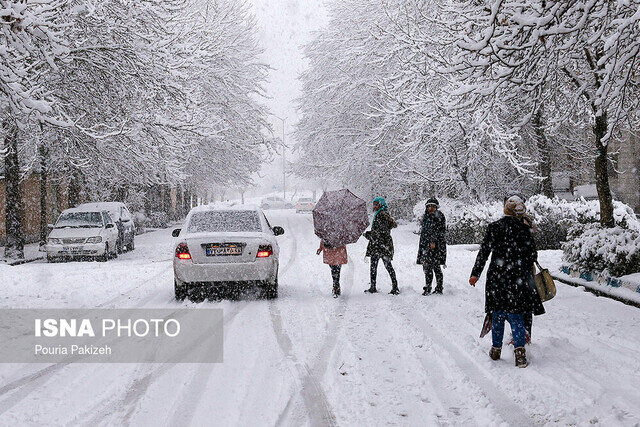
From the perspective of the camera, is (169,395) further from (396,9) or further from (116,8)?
(396,9)

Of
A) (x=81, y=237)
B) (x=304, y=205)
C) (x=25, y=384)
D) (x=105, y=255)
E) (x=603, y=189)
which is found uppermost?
(x=603, y=189)

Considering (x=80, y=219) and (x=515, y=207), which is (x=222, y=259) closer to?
(x=515, y=207)

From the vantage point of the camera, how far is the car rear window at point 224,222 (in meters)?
10.1

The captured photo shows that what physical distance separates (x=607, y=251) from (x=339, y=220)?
4.74 m

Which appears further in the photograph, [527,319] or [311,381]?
[527,319]

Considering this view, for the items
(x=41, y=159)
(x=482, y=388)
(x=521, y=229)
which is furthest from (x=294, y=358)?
(x=41, y=159)

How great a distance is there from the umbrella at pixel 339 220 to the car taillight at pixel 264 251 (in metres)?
1.02

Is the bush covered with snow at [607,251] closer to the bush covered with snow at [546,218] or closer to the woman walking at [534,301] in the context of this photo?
the woman walking at [534,301]

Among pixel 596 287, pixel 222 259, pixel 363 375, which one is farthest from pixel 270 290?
pixel 596 287

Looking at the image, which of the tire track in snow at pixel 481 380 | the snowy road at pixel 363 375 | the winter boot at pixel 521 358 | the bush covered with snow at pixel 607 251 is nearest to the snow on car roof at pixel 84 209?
the snowy road at pixel 363 375

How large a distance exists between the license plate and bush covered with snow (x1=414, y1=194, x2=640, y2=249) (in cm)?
1000

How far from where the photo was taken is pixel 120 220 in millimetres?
21406

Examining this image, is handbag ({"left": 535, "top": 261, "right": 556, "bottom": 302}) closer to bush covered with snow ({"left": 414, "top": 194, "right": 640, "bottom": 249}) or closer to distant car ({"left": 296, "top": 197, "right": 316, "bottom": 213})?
bush covered with snow ({"left": 414, "top": 194, "right": 640, "bottom": 249})

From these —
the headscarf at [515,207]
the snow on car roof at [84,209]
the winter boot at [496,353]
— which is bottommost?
the winter boot at [496,353]
